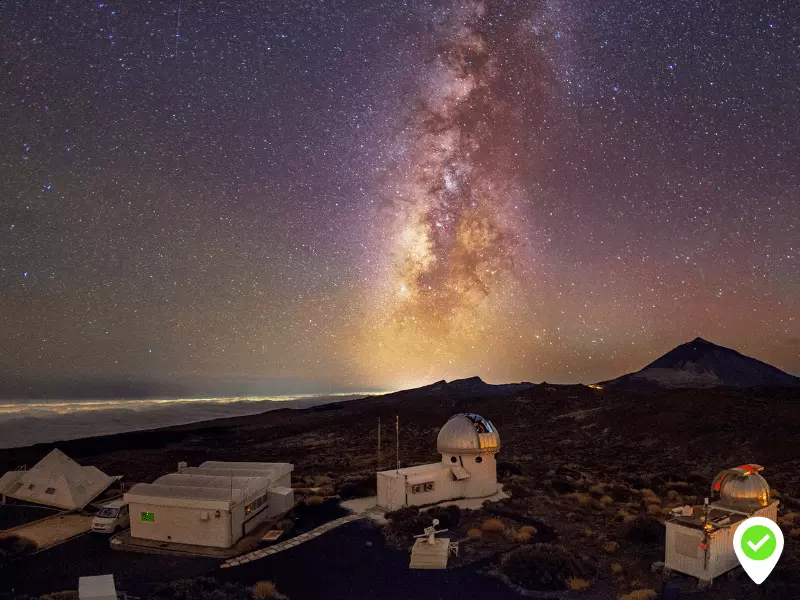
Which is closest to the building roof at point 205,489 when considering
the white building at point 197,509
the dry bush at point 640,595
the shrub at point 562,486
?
the white building at point 197,509

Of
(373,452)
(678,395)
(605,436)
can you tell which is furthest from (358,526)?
(678,395)

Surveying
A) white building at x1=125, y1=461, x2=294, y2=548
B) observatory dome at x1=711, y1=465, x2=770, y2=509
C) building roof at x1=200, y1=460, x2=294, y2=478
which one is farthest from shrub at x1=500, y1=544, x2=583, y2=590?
building roof at x1=200, y1=460, x2=294, y2=478

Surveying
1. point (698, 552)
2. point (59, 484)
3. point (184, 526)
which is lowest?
point (184, 526)

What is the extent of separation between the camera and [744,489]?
54.8 ft

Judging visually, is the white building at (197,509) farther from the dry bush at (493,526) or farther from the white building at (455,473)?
the dry bush at (493,526)

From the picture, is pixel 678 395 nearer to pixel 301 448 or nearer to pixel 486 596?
pixel 301 448

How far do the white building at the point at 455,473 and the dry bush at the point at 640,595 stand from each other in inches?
412

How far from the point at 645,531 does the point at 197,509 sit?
15.3m

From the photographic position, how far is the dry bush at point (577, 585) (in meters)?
15.6

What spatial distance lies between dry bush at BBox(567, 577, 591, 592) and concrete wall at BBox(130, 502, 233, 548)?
11040mm

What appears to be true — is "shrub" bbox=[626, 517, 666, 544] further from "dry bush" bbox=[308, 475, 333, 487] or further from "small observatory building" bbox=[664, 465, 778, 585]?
"dry bush" bbox=[308, 475, 333, 487]

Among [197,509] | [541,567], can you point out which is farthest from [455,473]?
[197,509]

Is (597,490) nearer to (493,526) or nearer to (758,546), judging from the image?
(493,526)

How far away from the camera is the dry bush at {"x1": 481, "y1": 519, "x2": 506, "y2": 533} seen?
2058 cm
